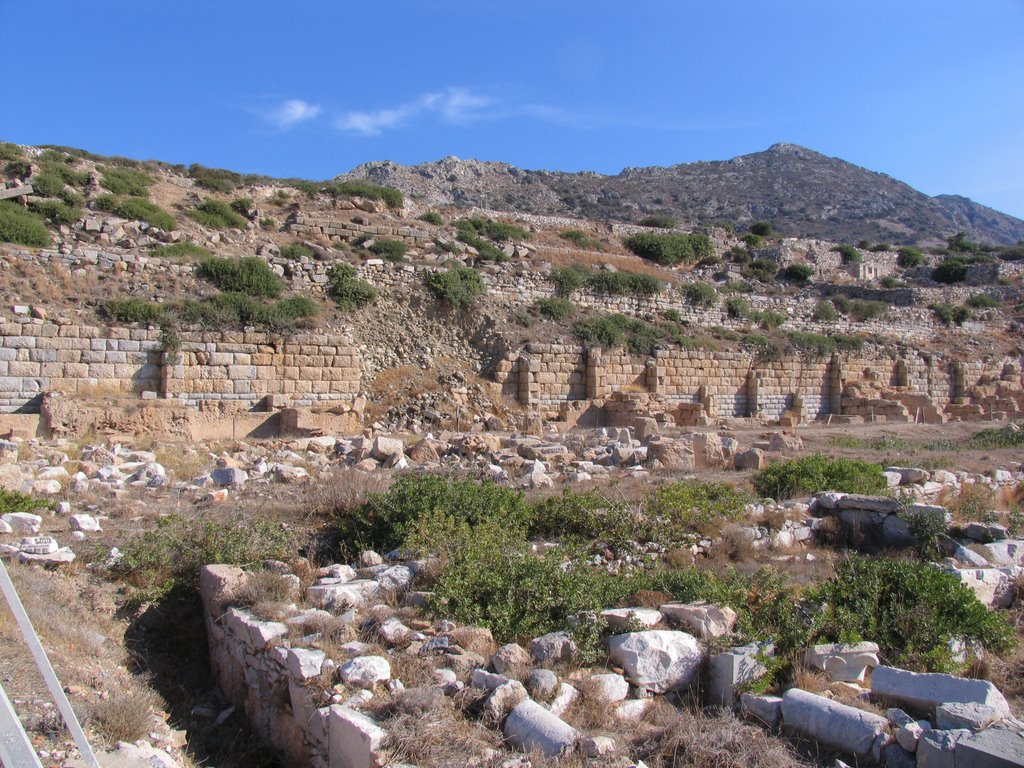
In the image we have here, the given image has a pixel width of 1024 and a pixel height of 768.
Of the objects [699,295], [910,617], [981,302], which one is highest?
[981,302]

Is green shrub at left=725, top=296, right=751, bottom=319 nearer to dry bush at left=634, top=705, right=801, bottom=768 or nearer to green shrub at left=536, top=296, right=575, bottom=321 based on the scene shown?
green shrub at left=536, top=296, right=575, bottom=321

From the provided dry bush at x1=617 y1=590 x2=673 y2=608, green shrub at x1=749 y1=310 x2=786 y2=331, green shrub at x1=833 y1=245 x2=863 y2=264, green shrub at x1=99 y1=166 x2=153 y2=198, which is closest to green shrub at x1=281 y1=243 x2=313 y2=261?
green shrub at x1=99 y1=166 x2=153 y2=198

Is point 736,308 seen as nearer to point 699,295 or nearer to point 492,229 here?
point 699,295

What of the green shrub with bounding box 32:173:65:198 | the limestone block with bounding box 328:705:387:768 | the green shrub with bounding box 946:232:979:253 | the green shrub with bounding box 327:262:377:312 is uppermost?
the green shrub with bounding box 946:232:979:253

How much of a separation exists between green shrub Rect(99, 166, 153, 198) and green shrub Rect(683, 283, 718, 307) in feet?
58.2

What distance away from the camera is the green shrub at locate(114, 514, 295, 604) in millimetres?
6223

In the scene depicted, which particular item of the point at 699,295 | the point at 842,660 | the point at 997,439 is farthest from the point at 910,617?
the point at 699,295

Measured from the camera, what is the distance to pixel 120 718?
13.8 feet

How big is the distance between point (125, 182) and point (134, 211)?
2915 mm

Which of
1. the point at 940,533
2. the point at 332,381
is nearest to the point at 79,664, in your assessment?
the point at 940,533

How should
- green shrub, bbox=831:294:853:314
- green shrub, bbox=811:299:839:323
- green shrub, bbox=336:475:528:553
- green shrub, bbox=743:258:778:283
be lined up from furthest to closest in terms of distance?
1. green shrub, bbox=743:258:778:283
2. green shrub, bbox=831:294:853:314
3. green shrub, bbox=811:299:839:323
4. green shrub, bbox=336:475:528:553

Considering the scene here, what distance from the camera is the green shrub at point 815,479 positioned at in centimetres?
971

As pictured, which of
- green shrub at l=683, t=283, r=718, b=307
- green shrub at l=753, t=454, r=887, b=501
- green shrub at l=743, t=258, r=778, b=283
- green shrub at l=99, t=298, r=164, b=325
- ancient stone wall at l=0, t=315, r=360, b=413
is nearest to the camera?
green shrub at l=753, t=454, r=887, b=501

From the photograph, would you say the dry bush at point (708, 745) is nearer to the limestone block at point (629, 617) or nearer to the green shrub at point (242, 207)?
the limestone block at point (629, 617)
